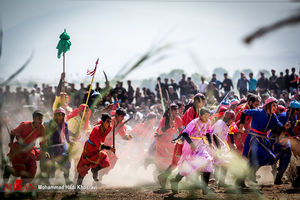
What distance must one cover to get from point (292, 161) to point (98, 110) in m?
4.33

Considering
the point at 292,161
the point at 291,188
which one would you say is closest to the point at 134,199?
the point at 291,188

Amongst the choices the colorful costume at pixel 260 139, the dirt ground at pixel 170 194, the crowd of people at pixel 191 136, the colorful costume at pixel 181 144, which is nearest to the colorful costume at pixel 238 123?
the crowd of people at pixel 191 136

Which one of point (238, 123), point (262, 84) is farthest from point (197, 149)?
point (262, 84)

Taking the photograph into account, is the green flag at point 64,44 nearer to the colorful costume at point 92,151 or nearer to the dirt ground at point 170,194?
the dirt ground at point 170,194

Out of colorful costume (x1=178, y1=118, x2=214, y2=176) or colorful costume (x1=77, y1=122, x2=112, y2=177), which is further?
colorful costume (x1=77, y1=122, x2=112, y2=177)

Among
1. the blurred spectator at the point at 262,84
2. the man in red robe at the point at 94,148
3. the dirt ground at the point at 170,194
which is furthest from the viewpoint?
the blurred spectator at the point at 262,84

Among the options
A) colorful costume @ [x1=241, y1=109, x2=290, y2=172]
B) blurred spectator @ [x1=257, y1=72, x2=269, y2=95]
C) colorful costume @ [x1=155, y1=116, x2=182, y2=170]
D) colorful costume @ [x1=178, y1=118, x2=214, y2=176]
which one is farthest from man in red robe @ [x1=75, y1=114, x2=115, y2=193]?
blurred spectator @ [x1=257, y1=72, x2=269, y2=95]

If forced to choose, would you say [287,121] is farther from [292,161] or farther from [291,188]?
[291,188]

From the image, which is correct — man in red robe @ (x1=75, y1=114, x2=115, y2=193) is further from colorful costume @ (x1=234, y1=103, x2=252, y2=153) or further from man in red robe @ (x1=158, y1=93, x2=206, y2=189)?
colorful costume @ (x1=234, y1=103, x2=252, y2=153)

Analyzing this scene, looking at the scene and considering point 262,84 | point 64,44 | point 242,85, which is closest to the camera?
point 64,44

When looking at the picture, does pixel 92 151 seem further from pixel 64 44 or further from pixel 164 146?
pixel 64 44

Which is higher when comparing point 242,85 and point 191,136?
point 242,85

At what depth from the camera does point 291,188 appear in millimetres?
6602

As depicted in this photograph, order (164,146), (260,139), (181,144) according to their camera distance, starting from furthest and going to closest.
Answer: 1. (164,146)
2. (181,144)
3. (260,139)
